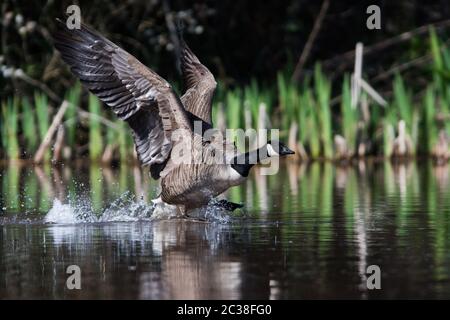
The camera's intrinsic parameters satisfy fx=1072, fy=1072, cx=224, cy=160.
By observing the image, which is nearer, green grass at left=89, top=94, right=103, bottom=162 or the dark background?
green grass at left=89, top=94, right=103, bottom=162

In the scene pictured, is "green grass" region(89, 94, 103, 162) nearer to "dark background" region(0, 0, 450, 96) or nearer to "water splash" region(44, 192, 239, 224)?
"dark background" region(0, 0, 450, 96)

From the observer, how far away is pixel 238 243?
8469 millimetres

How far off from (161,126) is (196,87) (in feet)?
3.96

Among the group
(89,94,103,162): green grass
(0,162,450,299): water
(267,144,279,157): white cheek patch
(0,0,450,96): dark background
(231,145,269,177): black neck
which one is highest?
(0,0,450,96): dark background

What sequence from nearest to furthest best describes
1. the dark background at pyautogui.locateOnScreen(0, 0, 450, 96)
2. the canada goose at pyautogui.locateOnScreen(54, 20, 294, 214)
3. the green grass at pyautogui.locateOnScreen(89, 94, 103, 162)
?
the canada goose at pyautogui.locateOnScreen(54, 20, 294, 214)
the green grass at pyautogui.locateOnScreen(89, 94, 103, 162)
the dark background at pyautogui.locateOnScreen(0, 0, 450, 96)

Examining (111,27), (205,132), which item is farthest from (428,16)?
(205,132)

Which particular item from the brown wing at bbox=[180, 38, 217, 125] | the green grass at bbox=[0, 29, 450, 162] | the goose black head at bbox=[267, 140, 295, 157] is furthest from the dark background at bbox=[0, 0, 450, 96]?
the goose black head at bbox=[267, 140, 295, 157]

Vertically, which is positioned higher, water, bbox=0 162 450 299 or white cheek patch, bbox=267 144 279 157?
white cheek patch, bbox=267 144 279 157

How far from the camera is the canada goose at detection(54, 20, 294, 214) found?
1016 cm

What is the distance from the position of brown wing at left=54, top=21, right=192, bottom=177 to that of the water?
0.77 metres

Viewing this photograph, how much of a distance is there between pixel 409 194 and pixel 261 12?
14509 mm

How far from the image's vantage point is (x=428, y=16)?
1040 inches

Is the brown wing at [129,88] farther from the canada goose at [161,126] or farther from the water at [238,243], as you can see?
the water at [238,243]

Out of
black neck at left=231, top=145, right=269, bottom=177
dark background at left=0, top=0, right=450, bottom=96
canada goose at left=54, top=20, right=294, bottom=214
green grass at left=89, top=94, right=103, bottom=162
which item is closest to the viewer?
black neck at left=231, top=145, right=269, bottom=177
